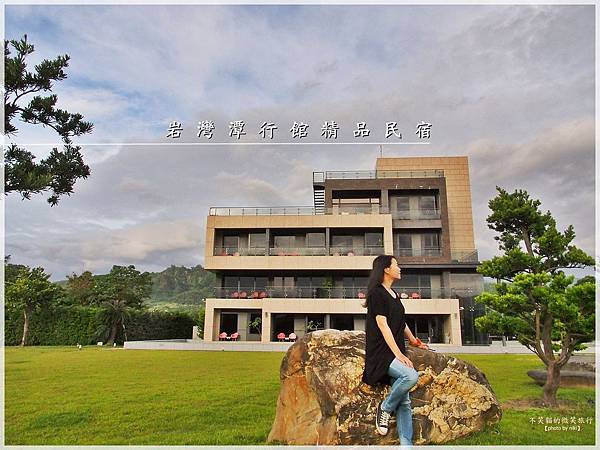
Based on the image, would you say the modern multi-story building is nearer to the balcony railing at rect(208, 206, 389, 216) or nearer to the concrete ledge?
the balcony railing at rect(208, 206, 389, 216)

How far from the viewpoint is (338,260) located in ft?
82.9

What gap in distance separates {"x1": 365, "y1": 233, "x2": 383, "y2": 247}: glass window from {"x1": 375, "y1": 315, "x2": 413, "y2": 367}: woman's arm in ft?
74.5

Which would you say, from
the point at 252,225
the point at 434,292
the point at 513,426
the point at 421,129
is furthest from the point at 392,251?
the point at 513,426

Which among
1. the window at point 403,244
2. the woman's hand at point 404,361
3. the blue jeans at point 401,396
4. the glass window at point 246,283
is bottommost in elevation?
the blue jeans at point 401,396

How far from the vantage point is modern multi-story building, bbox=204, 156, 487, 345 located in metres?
24.4

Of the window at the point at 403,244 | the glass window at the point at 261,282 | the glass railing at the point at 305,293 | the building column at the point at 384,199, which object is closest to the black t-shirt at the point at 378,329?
the glass railing at the point at 305,293

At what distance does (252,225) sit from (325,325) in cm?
732

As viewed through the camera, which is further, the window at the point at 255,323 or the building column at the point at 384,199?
the building column at the point at 384,199

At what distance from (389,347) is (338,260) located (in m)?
21.5

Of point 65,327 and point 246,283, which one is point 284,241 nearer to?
point 246,283

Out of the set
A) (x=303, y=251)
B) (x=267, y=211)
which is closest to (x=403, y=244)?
(x=303, y=251)

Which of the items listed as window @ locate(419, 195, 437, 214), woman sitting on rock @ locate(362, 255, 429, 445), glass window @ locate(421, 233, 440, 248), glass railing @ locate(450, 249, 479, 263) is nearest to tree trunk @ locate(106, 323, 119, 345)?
glass window @ locate(421, 233, 440, 248)

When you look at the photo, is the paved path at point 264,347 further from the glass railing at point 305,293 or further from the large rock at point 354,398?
the large rock at point 354,398

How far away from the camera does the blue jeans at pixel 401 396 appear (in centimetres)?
376
